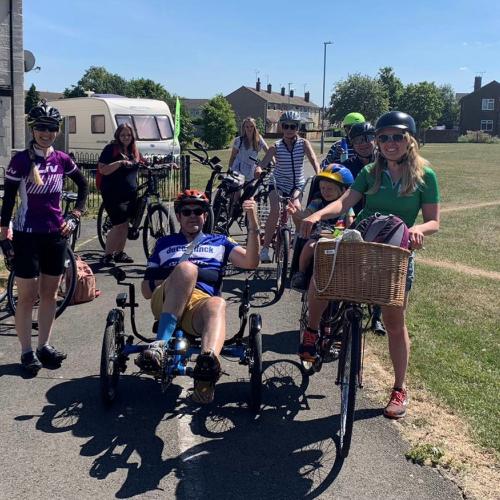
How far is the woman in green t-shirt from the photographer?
13.1 ft

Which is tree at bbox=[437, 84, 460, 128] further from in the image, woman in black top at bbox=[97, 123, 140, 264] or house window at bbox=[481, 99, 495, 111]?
woman in black top at bbox=[97, 123, 140, 264]

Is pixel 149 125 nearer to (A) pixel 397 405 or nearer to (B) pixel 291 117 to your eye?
(B) pixel 291 117

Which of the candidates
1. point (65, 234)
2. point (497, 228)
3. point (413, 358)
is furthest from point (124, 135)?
point (497, 228)

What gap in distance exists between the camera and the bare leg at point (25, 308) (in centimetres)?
464

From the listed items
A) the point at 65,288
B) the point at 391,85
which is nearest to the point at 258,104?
the point at 391,85

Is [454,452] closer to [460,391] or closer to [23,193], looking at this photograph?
[460,391]

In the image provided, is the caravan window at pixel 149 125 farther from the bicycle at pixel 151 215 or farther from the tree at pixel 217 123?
the tree at pixel 217 123

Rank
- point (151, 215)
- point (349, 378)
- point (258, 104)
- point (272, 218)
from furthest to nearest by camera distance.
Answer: point (258, 104), point (151, 215), point (272, 218), point (349, 378)

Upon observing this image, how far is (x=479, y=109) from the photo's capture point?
95.2m

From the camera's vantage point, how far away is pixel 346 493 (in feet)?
10.7

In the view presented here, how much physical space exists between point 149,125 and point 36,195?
18.2 meters

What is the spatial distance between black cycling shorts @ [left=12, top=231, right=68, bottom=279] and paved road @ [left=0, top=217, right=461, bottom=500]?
809 millimetres

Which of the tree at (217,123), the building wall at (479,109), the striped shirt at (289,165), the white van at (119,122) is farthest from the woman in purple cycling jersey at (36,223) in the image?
the building wall at (479,109)

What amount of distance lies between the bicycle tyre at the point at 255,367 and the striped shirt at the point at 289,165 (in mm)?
4079
